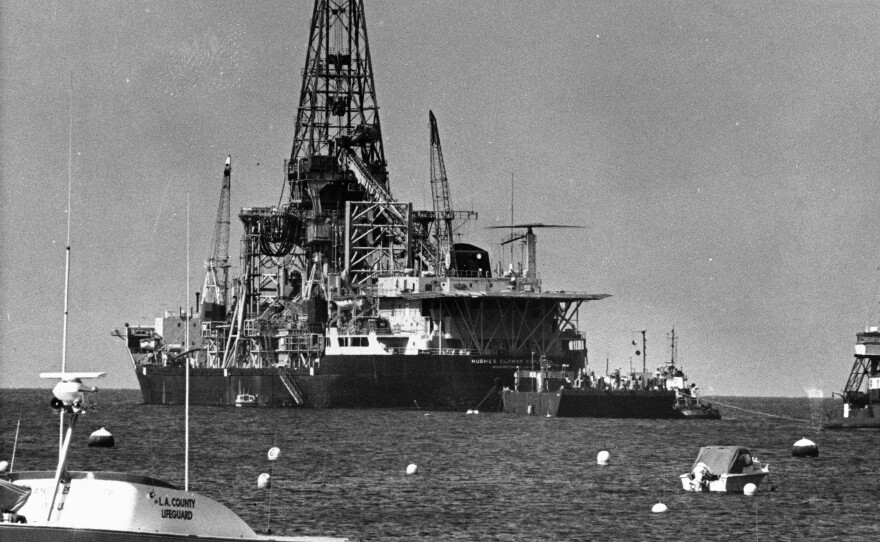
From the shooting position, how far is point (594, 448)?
348ft

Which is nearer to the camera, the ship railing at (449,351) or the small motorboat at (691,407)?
the small motorboat at (691,407)

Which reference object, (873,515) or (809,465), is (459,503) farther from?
(809,465)

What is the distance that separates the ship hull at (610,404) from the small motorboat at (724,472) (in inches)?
2631

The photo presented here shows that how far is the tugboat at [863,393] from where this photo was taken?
414 feet

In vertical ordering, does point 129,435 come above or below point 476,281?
below

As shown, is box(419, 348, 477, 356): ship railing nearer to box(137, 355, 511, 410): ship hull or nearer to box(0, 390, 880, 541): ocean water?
box(137, 355, 511, 410): ship hull

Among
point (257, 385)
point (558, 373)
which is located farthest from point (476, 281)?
point (257, 385)

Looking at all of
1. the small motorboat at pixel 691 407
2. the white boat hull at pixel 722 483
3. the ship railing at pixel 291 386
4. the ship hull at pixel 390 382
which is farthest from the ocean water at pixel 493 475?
Answer: the ship railing at pixel 291 386

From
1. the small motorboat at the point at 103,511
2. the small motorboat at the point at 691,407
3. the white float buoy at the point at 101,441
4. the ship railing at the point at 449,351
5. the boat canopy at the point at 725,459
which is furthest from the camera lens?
the ship railing at the point at 449,351

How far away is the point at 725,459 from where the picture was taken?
77.7 meters

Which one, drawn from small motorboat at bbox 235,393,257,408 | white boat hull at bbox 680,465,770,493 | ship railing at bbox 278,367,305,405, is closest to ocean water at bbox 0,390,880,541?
white boat hull at bbox 680,465,770,493

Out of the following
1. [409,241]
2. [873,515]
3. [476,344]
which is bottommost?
[873,515]

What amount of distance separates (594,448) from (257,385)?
88.9m

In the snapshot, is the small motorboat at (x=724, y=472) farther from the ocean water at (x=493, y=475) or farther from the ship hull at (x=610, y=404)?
the ship hull at (x=610, y=404)
